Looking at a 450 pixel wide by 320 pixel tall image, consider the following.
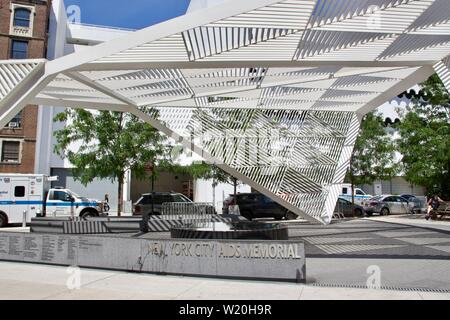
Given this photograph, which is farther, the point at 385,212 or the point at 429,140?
the point at 385,212

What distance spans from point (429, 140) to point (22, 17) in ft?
115

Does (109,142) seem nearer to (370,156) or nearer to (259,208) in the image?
(259,208)

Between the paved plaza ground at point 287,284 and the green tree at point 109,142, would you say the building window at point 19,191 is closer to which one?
the green tree at point 109,142

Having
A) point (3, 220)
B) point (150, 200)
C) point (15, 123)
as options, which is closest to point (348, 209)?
point (150, 200)

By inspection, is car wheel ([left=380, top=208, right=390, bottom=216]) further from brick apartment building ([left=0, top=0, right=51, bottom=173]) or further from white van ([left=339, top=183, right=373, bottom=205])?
brick apartment building ([left=0, top=0, right=51, bottom=173])

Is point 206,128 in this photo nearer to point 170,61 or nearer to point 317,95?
point 317,95

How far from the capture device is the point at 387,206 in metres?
31.0

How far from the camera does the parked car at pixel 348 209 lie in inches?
1091

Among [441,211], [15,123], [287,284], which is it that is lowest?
[287,284]

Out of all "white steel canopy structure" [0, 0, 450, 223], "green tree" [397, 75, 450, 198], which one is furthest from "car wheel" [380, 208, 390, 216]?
"white steel canopy structure" [0, 0, 450, 223]

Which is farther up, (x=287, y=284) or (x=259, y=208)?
(x=259, y=208)

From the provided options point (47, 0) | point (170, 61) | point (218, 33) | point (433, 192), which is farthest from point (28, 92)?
point (47, 0)

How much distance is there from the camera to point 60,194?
2355cm

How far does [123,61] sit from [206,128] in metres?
9.39
